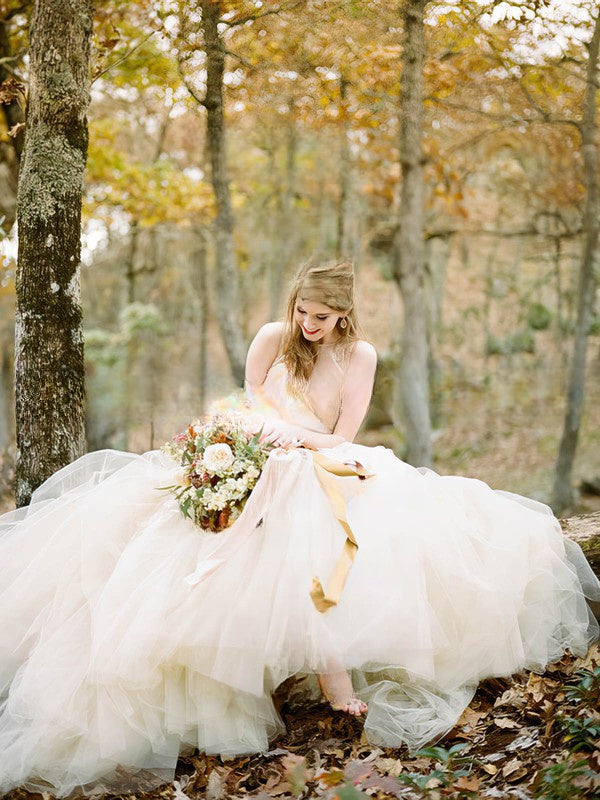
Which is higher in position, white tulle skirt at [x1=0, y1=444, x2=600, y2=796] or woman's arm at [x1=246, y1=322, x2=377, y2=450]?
woman's arm at [x1=246, y1=322, x2=377, y2=450]

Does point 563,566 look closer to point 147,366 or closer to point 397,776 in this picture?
point 397,776

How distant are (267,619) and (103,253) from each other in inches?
627

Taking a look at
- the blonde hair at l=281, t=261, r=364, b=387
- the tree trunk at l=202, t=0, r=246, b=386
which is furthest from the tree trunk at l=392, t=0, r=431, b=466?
the blonde hair at l=281, t=261, r=364, b=387

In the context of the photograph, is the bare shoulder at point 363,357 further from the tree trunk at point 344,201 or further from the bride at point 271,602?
the tree trunk at point 344,201

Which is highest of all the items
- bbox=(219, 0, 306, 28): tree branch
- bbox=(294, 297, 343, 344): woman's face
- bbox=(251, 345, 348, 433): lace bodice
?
bbox=(219, 0, 306, 28): tree branch

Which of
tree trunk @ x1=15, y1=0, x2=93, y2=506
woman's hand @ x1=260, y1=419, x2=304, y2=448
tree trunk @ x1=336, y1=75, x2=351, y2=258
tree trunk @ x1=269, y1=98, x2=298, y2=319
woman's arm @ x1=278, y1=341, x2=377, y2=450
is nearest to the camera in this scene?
woman's hand @ x1=260, y1=419, x2=304, y2=448

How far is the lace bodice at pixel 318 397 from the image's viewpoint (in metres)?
4.03

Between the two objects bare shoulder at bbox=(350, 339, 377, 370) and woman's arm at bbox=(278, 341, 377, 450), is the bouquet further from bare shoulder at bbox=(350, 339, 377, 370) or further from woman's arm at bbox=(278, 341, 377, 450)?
bare shoulder at bbox=(350, 339, 377, 370)

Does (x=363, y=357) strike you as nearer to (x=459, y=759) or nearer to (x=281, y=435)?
(x=281, y=435)

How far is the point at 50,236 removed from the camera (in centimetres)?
421

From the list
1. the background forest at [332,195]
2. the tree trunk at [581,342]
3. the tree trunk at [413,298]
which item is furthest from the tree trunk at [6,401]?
the tree trunk at [581,342]

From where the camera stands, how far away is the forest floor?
8.63 feet

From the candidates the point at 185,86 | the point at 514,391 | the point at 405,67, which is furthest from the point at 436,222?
the point at 185,86

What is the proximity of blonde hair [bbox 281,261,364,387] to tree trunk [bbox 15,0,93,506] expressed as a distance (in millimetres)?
1350
